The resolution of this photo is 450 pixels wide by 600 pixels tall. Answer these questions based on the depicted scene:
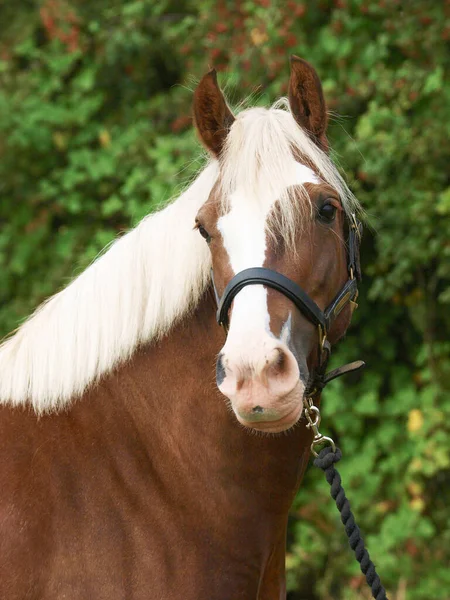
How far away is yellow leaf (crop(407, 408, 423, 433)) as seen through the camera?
14.2 ft

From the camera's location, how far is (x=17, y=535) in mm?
1971

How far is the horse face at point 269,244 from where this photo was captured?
5.94 feet

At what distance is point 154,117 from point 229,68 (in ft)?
2.92

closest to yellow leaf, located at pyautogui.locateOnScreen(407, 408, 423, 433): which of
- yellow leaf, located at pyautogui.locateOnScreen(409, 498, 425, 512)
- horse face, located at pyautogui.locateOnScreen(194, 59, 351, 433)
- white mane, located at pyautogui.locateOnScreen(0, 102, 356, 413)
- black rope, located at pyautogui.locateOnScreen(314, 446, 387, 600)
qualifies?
yellow leaf, located at pyautogui.locateOnScreen(409, 498, 425, 512)

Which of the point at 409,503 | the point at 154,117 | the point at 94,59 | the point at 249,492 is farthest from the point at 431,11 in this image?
the point at 249,492

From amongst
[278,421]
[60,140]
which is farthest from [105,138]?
[278,421]

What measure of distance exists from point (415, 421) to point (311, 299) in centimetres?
257

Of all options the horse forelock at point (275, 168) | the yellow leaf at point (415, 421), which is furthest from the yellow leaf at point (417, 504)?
the horse forelock at point (275, 168)

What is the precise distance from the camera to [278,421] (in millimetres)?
1849

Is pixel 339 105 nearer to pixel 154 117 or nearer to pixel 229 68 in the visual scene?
pixel 229 68

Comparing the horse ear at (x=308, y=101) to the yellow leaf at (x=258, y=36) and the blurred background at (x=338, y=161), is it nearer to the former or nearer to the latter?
the blurred background at (x=338, y=161)

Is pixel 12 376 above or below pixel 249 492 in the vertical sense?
above

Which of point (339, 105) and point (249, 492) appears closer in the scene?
point (249, 492)

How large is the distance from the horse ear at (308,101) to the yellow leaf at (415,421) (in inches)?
98.0
